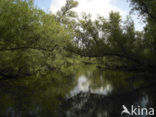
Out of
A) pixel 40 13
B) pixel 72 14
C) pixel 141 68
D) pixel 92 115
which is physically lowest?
pixel 92 115

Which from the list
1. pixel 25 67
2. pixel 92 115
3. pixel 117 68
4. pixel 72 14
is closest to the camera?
pixel 92 115

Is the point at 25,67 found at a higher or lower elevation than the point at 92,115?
higher

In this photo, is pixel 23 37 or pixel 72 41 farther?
pixel 72 41

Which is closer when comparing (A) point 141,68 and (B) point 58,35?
(A) point 141,68

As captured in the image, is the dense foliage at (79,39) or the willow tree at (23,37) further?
the dense foliage at (79,39)

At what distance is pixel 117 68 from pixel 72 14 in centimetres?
1874

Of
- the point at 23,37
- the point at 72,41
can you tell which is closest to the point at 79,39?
the point at 72,41

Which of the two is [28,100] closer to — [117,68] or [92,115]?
[92,115]

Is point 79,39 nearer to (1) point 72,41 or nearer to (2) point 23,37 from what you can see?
(1) point 72,41

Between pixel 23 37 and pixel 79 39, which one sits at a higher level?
pixel 79 39

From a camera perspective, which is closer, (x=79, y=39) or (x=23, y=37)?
(x=23, y=37)

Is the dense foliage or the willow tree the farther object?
the dense foliage

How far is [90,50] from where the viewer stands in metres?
15.0

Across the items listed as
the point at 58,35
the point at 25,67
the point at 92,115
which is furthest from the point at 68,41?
the point at 92,115
